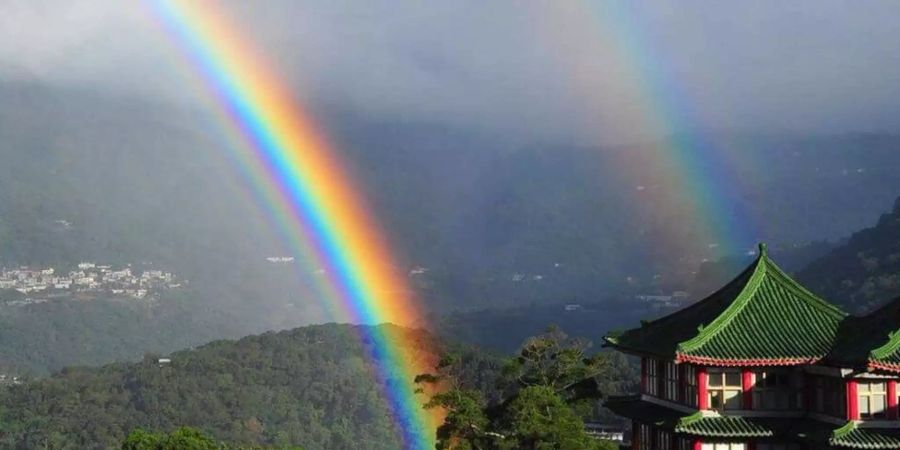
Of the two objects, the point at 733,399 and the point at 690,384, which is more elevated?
the point at 690,384

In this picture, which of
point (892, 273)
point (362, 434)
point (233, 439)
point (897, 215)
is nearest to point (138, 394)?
point (233, 439)

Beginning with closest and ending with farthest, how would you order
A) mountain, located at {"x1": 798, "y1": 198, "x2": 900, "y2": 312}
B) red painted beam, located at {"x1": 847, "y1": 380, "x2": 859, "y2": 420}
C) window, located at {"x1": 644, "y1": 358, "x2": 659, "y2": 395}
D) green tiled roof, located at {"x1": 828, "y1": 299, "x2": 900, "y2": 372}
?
green tiled roof, located at {"x1": 828, "y1": 299, "x2": 900, "y2": 372} → red painted beam, located at {"x1": 847, "y1": 380, "x2": 859, "y2": 420} → window, located at {"x1": 644, "y1": 358, "x2": 659, "y2": 395} → mountain, located at {"x1": 798, "y1": 198, "x2": 900, "y2": 312}

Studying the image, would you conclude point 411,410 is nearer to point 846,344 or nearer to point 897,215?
point 897,215

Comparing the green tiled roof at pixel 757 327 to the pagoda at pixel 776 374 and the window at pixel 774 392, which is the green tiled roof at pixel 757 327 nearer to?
the pagoda at pixel 776 374

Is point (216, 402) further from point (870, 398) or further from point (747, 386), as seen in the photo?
point (870, 398)

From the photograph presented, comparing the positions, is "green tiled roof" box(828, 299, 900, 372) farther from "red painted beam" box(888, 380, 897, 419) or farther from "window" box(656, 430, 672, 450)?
"window" box(656, 430, 672, 450)

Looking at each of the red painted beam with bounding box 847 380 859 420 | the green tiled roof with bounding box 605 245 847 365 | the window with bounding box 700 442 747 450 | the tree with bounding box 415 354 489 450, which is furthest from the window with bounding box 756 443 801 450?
the tree with bounding box 415 354 489 450

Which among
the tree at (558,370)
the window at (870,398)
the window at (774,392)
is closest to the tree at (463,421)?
the tree at (558,370)

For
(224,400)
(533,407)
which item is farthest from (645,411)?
(224,400)
